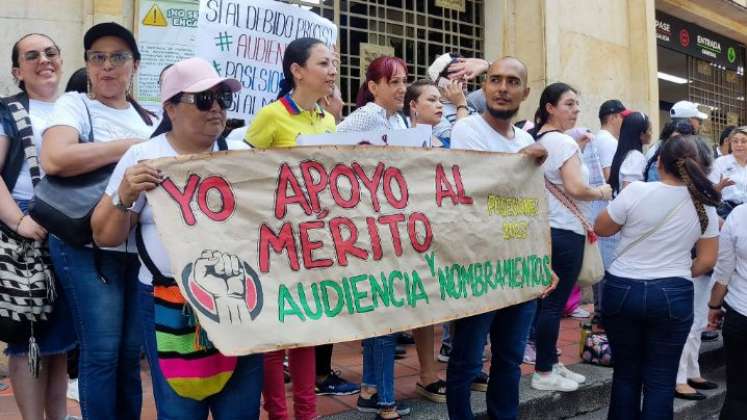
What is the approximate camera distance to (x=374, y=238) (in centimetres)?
271

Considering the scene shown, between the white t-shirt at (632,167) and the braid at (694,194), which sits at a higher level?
the white t-shirt at (632,167)

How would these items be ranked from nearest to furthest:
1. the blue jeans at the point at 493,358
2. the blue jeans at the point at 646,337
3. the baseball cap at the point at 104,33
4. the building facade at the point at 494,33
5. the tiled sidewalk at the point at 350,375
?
A: 1. the baseball cap at the point at 104,33
2. the blue jeans at the point at 493,358
3. the blue jeans at the point at 646,337
4. the tiled sidewalk at the point at 350,375
5. the building facade at the point at 494,33

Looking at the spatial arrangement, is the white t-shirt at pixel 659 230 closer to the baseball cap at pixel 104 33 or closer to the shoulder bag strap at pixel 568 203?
the shoulder bag strap at pixel 568 203

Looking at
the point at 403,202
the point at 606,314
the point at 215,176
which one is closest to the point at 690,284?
the point at 606,314

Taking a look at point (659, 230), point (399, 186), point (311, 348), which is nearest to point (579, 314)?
point (659, 230)

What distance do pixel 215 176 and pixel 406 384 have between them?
7.90 ft

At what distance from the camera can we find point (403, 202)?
2.84 metres

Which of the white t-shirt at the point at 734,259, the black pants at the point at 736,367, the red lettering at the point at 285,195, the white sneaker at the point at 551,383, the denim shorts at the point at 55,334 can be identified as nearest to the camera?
the red lettering at the point at 285,195

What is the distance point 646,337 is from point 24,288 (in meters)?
2.95

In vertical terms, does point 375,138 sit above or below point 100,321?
above

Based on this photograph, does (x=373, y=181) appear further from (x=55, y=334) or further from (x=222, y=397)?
(x=55, y=334)

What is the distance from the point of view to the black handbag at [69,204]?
103 inches

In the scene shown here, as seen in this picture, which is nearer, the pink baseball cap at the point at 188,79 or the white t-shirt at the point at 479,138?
the pink baseball cap at the point at 188,79

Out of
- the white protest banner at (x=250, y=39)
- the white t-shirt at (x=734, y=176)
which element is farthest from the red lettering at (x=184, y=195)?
the white t-shirt at (x=734, y=176)
